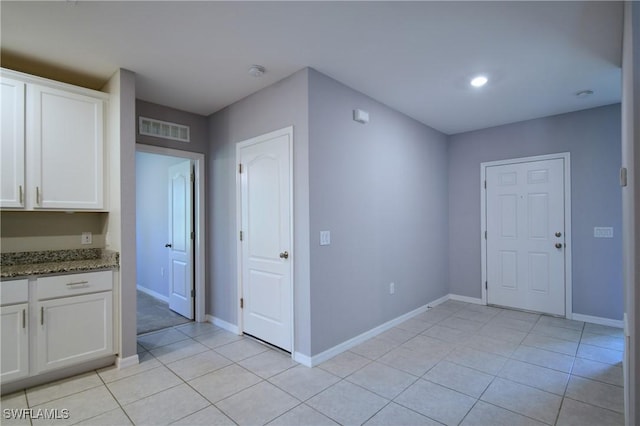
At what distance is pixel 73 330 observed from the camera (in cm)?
255

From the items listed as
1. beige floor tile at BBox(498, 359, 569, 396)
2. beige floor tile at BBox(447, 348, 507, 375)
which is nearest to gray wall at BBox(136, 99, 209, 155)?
beige floor tile at BBox(447, 348, 507, 375)

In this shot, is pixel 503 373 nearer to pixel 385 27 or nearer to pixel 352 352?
pixel 352 352

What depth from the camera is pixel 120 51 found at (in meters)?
2.48

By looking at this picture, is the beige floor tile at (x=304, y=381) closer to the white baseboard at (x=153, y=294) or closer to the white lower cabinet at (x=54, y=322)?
the white lower cabinet at (x=54, y=322)

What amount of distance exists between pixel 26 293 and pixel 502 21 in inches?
161

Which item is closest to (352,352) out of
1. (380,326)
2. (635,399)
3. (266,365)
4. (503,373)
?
(380,326)

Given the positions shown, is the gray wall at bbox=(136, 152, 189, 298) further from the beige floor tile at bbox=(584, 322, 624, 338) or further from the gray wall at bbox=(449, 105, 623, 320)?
the beige floor tile at bbox=(584, 322, 624, 338)

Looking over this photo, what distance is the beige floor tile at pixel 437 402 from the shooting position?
6.79 feet

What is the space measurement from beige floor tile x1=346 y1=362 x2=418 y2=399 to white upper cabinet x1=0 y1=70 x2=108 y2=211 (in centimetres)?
283

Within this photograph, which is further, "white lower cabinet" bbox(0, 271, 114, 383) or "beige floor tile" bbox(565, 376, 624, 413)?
"white lower cabinet" bbox(0, 271, 114, 383)

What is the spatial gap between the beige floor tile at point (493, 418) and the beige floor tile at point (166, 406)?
1841mm

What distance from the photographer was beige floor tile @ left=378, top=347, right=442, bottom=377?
2.69m

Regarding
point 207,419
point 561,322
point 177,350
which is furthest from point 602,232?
point 177,350

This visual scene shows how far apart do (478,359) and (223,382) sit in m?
2.31
